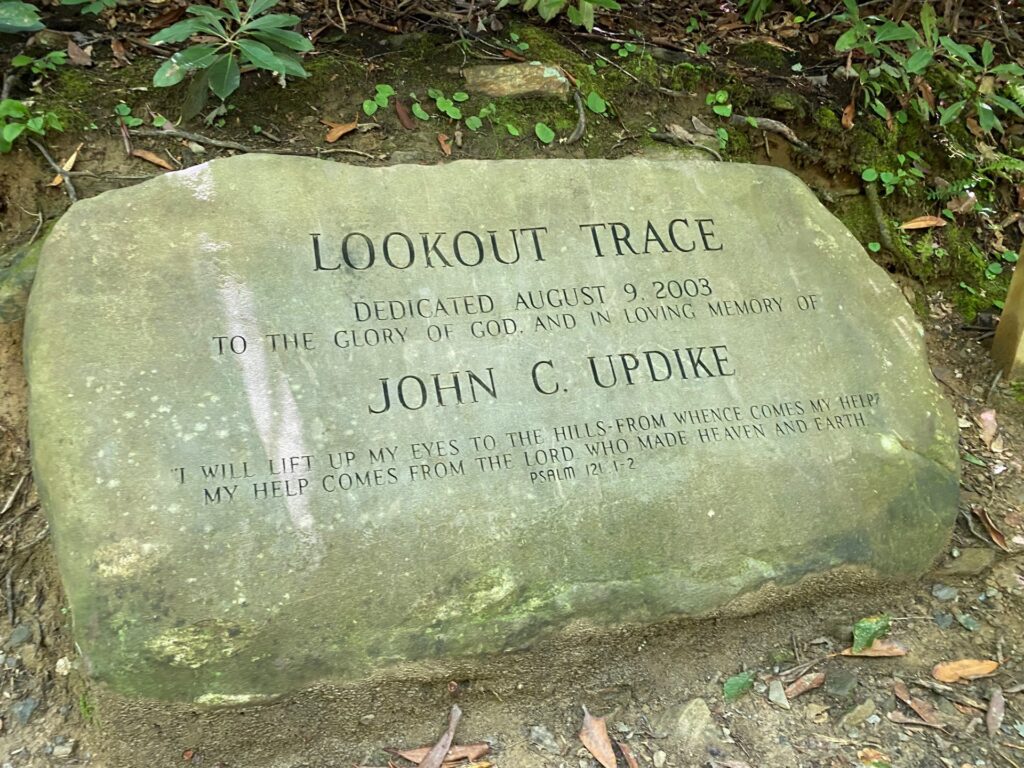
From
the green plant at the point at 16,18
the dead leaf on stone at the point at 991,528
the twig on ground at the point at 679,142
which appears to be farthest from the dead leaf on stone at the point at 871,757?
the green plant at the point at 16,18

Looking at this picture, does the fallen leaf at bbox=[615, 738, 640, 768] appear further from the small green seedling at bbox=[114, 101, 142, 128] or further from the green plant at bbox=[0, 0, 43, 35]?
the green plant at bbox=[0, 0, 43, 35]

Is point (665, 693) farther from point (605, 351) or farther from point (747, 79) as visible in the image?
point (747, 79)

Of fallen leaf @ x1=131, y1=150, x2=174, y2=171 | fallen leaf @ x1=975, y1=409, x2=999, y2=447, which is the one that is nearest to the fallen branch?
fallen leaf @ x1=975, y1=409, x2=999, y2=447

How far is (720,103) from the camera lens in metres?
3.86

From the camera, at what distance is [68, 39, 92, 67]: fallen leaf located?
10.9 ft

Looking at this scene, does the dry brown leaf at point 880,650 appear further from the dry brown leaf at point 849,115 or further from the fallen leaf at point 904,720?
the dry brown leaf at point 849,115

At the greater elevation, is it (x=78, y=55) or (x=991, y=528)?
(x=78, y=55)

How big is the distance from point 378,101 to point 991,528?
2.93m

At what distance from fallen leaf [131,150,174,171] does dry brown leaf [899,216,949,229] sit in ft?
10.9

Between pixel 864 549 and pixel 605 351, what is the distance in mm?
960

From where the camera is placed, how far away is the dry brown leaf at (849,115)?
390cm

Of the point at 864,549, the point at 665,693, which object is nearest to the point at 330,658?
the point at 665,693

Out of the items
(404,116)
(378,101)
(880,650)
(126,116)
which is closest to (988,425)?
(880,650)

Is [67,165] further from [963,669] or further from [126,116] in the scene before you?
[963,669]
